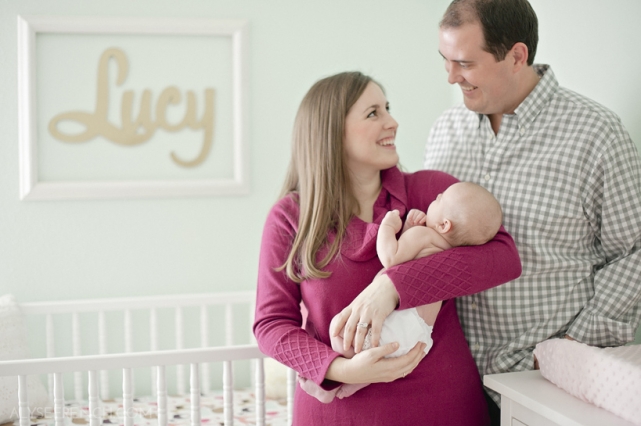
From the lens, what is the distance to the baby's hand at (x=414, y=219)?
155 centimetres

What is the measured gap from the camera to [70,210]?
2.76 metres

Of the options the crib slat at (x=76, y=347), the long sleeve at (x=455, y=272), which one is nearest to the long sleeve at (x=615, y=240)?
the long sleeve at (x=455, y=272)

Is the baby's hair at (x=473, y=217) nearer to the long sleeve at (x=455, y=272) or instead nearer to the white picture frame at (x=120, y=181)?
the long sleeve at (x=455, y=272)

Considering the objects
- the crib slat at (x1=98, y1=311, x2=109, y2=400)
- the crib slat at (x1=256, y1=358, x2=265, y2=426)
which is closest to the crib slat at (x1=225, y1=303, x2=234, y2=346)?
the crib slat at (x1=98, y1=311, x2=109, y2=400)

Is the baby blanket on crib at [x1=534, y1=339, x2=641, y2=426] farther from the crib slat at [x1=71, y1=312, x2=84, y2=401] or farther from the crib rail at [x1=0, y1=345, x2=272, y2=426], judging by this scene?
the crib slat at [x1=71, y1=312, x2=84, y2=401]

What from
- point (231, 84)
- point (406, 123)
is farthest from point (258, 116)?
point (406, 123)

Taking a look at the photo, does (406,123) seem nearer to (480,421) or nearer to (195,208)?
(195,208)

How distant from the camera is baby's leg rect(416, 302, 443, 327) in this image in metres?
1.46

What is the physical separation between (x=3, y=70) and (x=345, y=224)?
72.5 inches

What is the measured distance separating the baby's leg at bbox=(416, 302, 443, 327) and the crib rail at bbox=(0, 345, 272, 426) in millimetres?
557

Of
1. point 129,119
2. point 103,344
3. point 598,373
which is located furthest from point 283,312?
point 129,119

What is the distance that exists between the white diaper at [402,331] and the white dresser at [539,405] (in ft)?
0.85

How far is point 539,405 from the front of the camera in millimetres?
1381

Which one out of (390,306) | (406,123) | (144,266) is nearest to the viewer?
(390,306)
